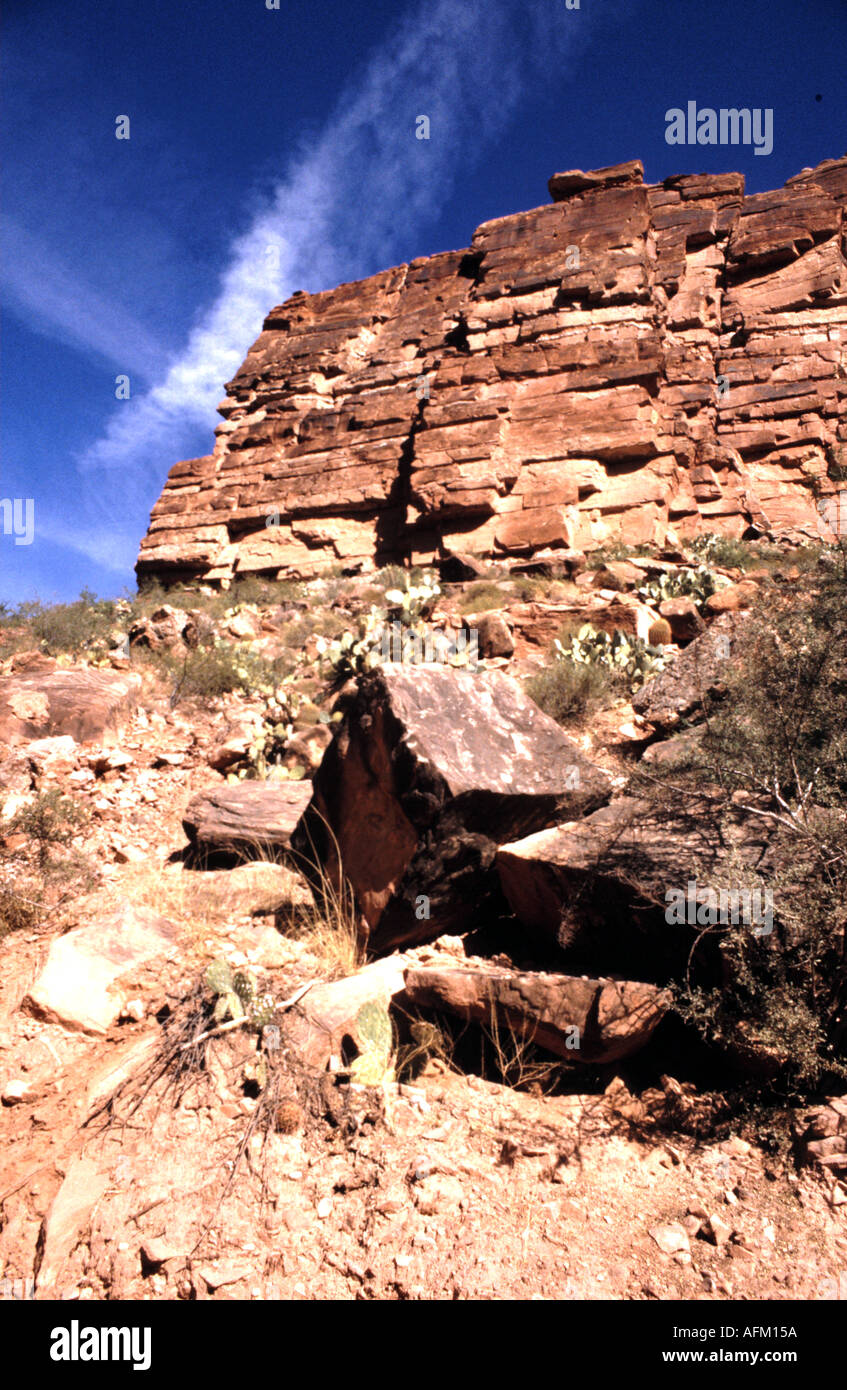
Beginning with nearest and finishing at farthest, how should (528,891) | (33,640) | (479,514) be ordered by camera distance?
(528,891) → (33,640) → (479,514)

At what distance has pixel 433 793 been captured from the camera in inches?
144

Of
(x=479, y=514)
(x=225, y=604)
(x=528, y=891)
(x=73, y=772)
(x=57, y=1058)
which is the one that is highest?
(x=479, y=514)

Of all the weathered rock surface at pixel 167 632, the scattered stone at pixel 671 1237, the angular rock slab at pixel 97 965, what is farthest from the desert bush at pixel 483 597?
the scattered stone at pixel 671 1237

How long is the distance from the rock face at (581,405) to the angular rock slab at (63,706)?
23.4 feet

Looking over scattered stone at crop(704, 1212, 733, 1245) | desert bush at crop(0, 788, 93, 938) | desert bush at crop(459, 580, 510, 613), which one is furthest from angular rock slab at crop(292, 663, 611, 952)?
desert bush at crop(459, 580, 510, 613)

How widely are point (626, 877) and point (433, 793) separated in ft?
3.44

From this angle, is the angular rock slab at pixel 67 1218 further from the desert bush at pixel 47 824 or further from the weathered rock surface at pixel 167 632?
the weathered rock surface at pixel 167 632

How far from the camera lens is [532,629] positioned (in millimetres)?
8508

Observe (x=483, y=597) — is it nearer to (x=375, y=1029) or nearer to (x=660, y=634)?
(x=660, y=634)

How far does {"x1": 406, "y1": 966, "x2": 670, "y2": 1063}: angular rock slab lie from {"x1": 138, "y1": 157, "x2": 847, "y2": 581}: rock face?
9447mm

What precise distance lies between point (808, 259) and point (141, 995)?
680 inches

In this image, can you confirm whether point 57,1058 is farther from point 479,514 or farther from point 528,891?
point 479,514

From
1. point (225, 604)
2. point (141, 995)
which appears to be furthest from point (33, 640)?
point (141, 995)

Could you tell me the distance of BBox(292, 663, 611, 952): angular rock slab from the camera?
3.71 metres
